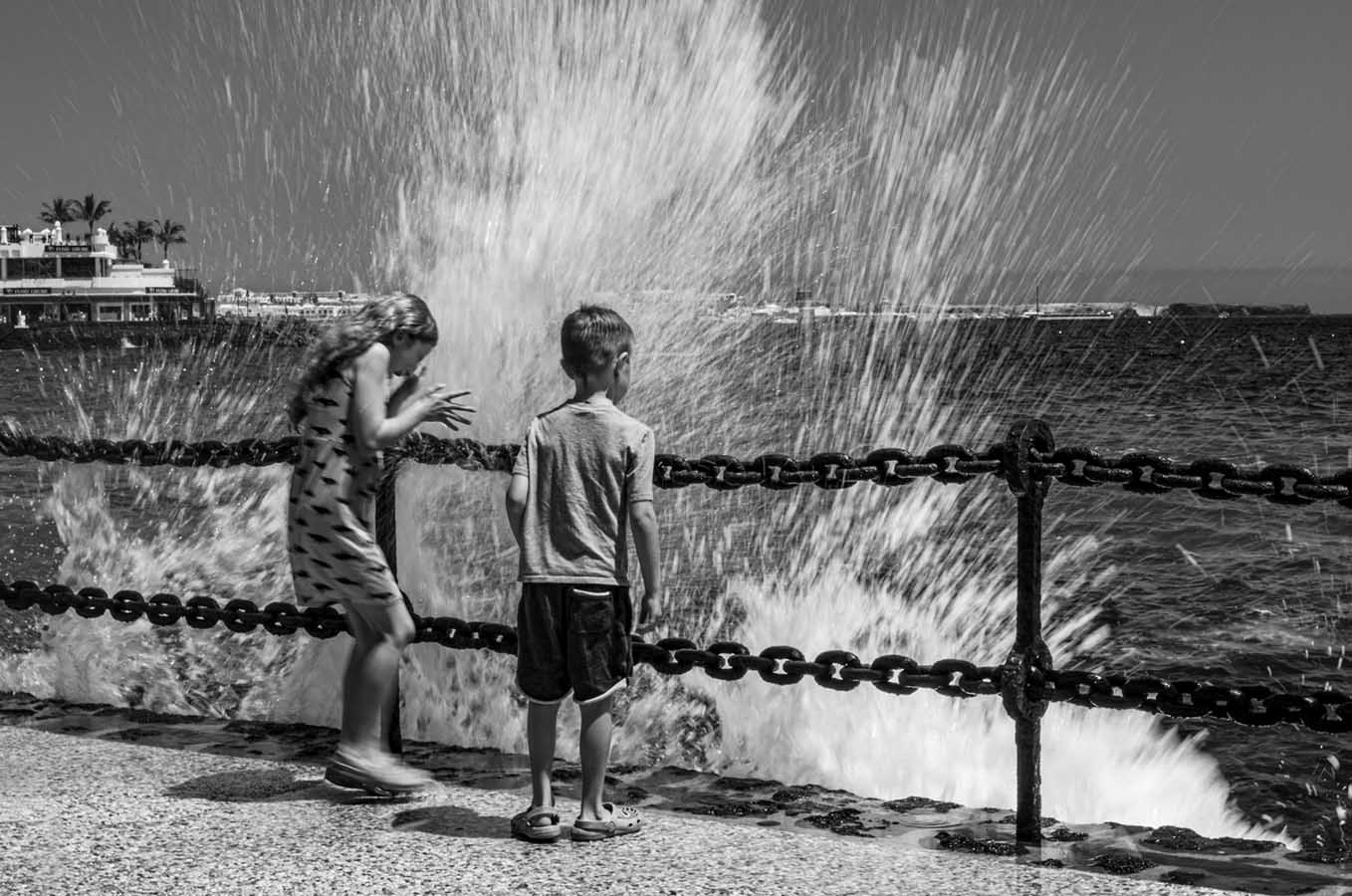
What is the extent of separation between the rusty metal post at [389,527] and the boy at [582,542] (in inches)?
38.3

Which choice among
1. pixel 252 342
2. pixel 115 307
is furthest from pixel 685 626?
pixel 115 307

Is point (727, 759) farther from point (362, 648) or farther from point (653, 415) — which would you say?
point (653, 415)

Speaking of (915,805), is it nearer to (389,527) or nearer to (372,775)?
(372,775)

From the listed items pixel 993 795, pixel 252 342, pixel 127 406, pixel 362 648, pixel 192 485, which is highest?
pixel 252 342

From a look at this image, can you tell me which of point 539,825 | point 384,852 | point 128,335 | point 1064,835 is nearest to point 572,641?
point 539,825

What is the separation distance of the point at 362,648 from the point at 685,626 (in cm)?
751

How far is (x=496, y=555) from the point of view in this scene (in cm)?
1007

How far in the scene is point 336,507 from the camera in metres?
4.43

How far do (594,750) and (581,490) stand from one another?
749 millimetres

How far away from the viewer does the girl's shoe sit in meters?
4.47

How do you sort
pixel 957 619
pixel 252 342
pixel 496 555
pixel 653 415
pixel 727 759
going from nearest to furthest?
pixel 727 759, pixel 496 555, pixel 957 619, pixel 653 415, pixel 252 342

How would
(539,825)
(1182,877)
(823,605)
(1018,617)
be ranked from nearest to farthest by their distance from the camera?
(1182,877)
(539,825)
(1018,617)
(823,605)

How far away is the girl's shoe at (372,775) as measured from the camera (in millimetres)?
4469

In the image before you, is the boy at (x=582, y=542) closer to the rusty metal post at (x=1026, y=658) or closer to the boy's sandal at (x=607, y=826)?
the boy's sandal at (x=607, y=826)
